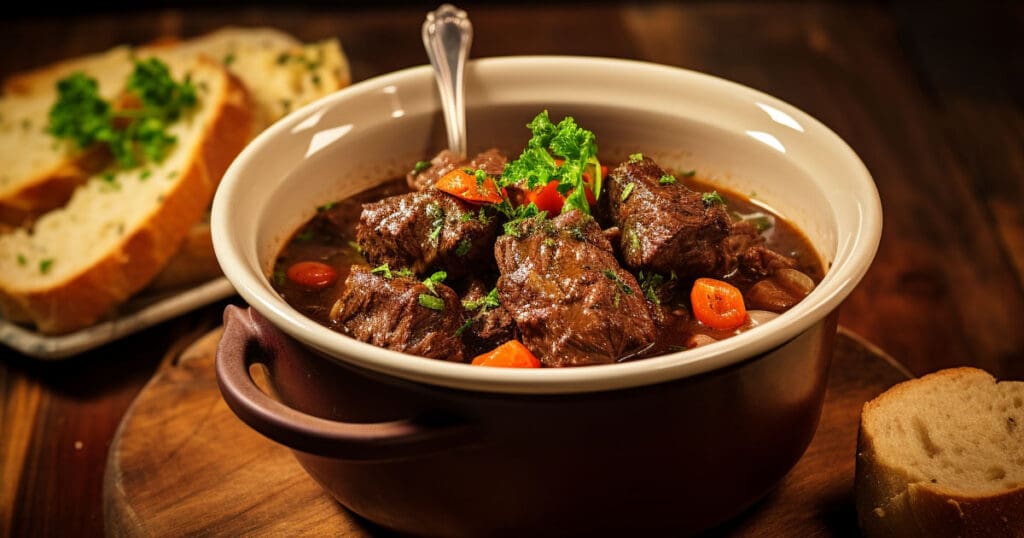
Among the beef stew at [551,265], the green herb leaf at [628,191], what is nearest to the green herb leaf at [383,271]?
the beef stew at [551,265]

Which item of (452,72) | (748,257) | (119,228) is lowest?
(119,228)

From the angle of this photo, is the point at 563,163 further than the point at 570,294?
Yes

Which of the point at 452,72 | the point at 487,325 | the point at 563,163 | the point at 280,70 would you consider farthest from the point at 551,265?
the point at 280,70

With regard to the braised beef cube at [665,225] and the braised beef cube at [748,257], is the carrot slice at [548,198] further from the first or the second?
the braised beef cube at [748,257]

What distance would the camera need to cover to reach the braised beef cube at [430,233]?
2.78 meters

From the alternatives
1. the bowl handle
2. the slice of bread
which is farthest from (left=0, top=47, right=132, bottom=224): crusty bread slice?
the bowl handle

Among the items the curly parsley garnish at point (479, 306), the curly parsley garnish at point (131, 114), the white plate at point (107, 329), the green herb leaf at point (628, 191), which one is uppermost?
the green herb leaf at point (628, 191)

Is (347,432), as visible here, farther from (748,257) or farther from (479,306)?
(748,257)

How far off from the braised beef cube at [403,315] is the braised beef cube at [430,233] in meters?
0.13

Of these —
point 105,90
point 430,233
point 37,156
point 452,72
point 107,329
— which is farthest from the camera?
point 105,90

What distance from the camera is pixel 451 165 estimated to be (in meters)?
3.10

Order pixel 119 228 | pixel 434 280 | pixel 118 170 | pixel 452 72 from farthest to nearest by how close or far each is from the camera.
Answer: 1. pixel 118 170
2. pixel 119 228
3. pixel 452 72
4. pixel 434 280

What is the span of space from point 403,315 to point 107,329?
6.01ft

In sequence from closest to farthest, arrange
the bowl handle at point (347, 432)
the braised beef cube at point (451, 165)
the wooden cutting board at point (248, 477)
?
the bowl handle at point (347, 432) → the wooden cutting board at point (248, 477) → the braised beef cube at point (451, 165)
